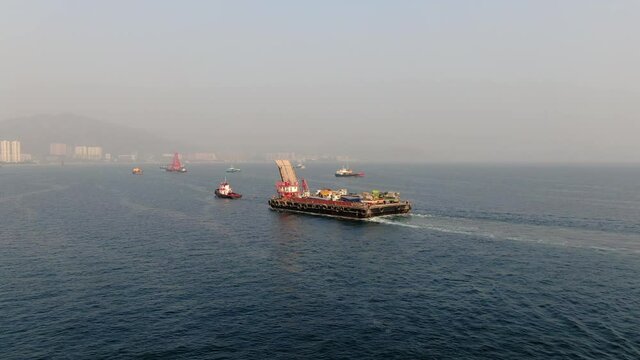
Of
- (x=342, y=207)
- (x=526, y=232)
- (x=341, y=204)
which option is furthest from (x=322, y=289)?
(x=341, y=204)

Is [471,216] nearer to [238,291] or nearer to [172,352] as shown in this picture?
[238,291]

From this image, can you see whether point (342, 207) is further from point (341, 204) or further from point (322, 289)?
point (322, 289)

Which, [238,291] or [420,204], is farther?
[420,204]

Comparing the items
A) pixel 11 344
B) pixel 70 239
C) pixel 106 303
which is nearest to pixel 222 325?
pixel 106 303

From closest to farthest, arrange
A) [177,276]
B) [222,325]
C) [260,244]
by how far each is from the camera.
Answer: [222,325] → [177,276] → [260,244]

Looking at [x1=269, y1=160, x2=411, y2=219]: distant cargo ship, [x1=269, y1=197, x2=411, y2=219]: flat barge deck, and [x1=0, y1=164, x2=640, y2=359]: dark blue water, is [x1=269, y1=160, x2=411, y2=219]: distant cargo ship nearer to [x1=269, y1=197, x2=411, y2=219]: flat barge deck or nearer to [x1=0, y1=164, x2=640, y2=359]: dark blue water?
[x1=269, y1=197, x2=411, y2=219]: flat barge deck

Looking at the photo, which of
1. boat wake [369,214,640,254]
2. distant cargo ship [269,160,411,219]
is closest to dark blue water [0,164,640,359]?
boat wake [369,214,640,254]

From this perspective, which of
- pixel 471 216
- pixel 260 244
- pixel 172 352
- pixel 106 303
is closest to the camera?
pixel 172 352
